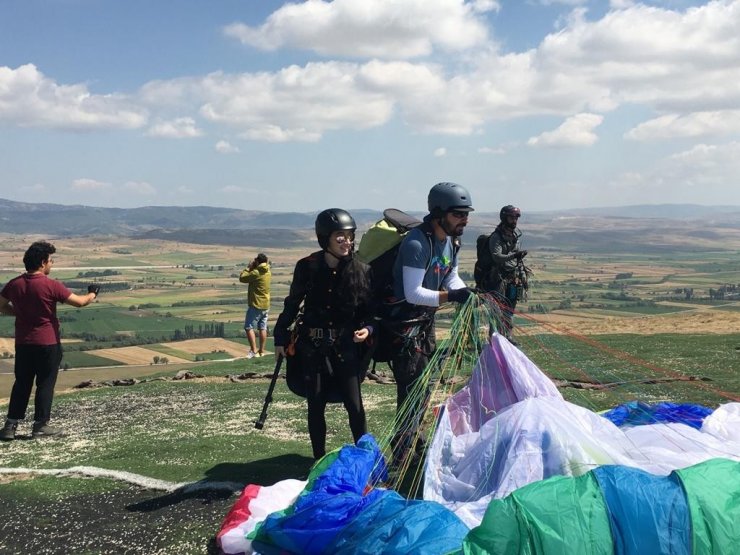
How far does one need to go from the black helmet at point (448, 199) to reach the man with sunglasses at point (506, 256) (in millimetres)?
4673

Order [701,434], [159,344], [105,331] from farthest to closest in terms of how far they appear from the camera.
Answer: [105,331] → [159,344] → [701,434]

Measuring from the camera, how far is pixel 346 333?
604cm

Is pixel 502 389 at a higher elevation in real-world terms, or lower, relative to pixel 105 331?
higher

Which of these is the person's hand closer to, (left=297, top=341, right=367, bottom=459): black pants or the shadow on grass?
(left=297, top=341, right=367, bottom=459): black pants

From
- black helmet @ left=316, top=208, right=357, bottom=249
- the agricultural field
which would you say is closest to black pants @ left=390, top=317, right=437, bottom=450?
the agricultural field

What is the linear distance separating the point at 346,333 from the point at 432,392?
3.00 ft

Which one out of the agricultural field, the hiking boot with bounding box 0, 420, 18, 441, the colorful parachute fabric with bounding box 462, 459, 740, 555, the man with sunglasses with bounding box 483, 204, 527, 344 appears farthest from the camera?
the man with sunglasses with bounding box 483, 204, 527, 344

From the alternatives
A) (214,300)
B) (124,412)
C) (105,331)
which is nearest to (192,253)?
(214,300)

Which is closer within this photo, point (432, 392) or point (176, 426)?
point (432, 392)

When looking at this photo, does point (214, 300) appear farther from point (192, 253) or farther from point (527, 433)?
point (192, 253)

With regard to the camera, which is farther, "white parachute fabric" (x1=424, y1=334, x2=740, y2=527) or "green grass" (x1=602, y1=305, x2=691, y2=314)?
"green grass" (x1=602, y1=305, x2=691, y2=314)

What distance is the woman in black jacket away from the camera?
5.97 meters

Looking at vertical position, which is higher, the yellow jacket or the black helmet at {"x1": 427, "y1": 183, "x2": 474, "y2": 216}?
the black helmet at {"x1": 427, "y1": 183, "x2": 474, "y2": 216}

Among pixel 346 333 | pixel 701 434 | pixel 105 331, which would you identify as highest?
pixel 346 333
